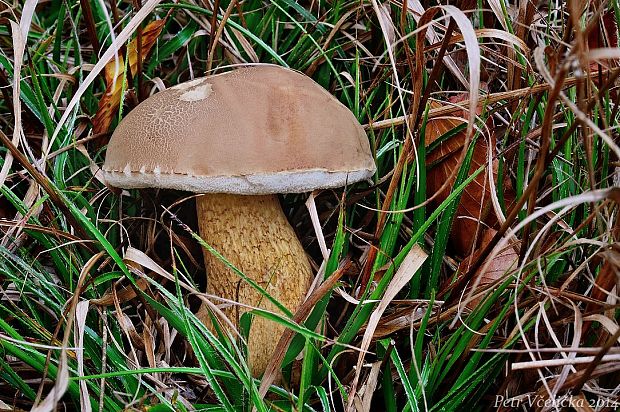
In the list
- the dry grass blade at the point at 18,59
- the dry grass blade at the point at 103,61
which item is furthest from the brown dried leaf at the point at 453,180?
the dry grass blade at the point at 18,59

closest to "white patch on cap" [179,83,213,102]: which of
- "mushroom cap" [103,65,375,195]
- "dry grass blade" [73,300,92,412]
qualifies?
"mushroom cap" [103,65,375,195]

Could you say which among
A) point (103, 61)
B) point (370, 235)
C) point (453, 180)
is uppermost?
point (103, 61)

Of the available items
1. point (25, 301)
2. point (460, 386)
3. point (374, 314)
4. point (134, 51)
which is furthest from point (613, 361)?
point (134, 51)

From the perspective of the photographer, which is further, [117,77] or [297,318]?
[117,77]

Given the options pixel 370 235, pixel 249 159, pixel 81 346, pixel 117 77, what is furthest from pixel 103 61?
pixel 370 235

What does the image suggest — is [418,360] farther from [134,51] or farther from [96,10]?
[96,10]

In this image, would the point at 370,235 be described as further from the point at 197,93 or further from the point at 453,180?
the point at 197,93
